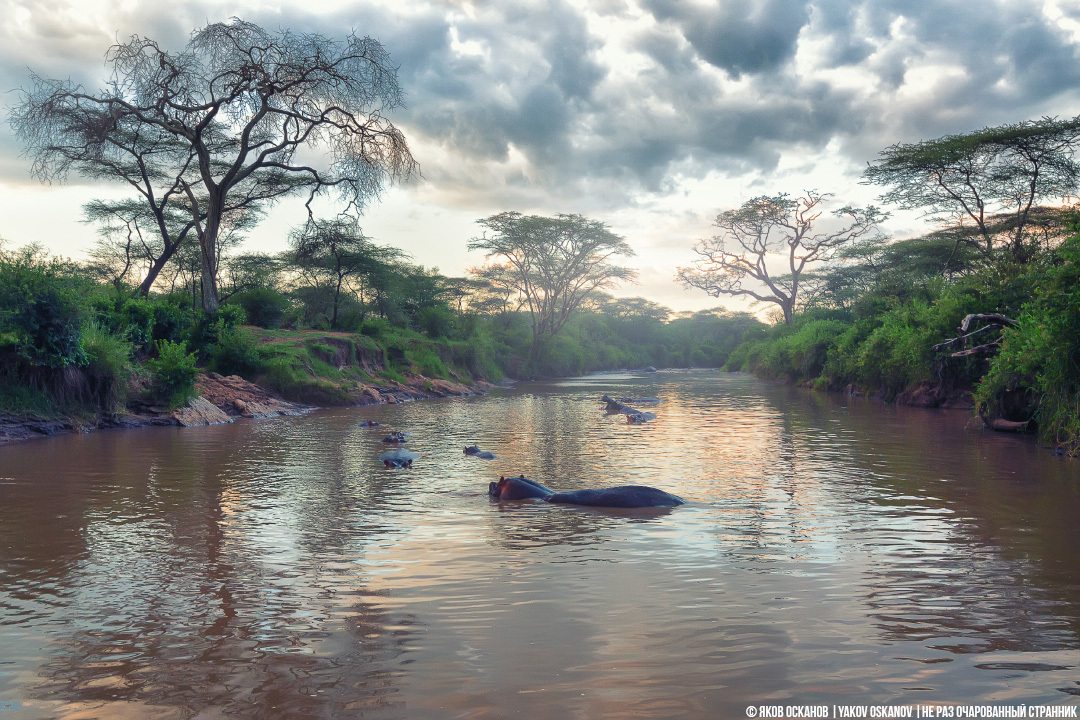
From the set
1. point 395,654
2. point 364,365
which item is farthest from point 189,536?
point 364,365

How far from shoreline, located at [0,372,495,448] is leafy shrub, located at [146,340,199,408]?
249mm

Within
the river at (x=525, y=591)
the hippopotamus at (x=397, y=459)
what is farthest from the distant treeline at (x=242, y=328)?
the hippopotamus at (x=397, y=459)

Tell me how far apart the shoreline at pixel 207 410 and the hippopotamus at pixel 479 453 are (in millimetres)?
7341

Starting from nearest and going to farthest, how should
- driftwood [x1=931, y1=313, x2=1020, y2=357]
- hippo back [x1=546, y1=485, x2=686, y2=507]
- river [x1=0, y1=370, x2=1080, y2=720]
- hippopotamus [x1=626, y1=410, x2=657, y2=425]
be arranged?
river [x1=0, y1=370, x2=1080, y2=720] < hippo back [x1=546, y1=485, x2=686, y2=507] < driftwood [x1=931, y1=313, x2=1020, y2=357] < hippopotamus [x1=626, y1=410, x2=657, y2=425]

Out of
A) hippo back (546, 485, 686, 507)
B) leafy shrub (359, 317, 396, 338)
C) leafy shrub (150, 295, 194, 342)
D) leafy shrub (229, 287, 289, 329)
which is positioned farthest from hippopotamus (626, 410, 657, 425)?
leafy shrub (229, 287, 289, 329)

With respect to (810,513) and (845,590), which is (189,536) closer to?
(845,590)

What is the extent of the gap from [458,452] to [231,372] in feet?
37.3

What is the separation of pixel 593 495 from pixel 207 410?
11.8 m

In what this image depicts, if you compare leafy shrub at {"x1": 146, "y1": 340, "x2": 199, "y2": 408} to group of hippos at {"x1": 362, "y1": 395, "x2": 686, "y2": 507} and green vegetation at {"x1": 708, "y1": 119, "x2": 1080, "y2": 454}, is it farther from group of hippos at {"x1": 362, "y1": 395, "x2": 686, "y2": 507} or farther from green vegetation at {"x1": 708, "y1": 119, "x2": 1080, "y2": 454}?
green vegetation at {"x1": 708, "y1": 119, "x2": 1080, "y2": 454}

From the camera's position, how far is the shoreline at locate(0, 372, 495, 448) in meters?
12.2

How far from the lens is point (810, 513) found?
21.1 ft

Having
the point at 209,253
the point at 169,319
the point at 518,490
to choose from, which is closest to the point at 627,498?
the point at 518,490

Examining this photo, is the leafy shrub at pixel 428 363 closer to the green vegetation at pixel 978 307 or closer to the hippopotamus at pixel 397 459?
the green vegetation at pixel 978 307

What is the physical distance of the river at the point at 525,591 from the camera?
294 centimetres
